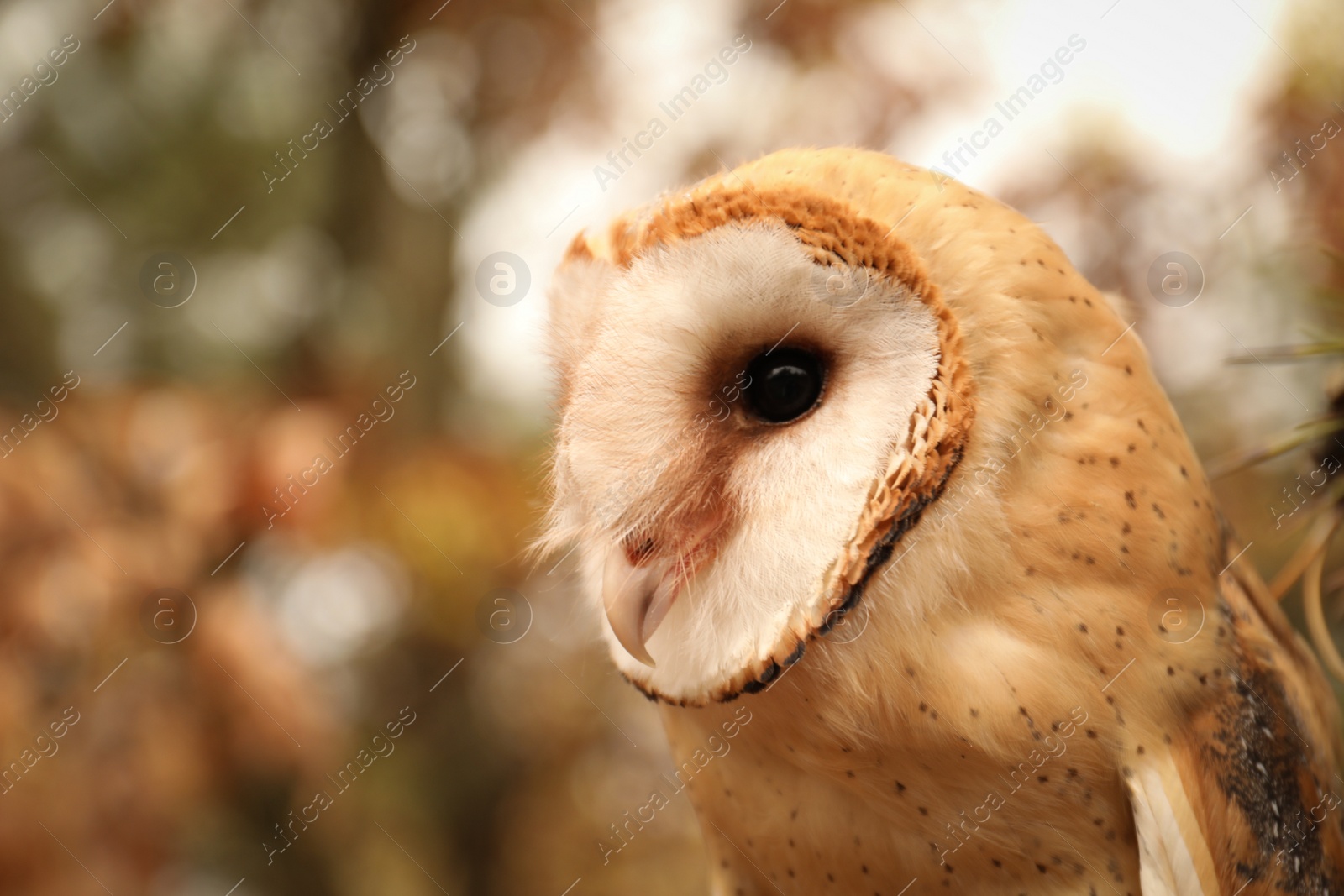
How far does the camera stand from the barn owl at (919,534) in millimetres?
649

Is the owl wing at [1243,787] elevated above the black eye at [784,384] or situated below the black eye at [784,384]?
below

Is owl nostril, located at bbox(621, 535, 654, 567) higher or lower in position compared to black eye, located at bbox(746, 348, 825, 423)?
lower

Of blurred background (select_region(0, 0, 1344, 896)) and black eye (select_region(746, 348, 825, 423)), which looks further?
blurred background (select_region(0, 0, 1344, 896))

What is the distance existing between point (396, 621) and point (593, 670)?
28.9 inches

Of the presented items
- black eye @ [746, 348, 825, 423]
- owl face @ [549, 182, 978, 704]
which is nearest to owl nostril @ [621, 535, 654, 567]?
owl face @ [549, 182, 978, 704]

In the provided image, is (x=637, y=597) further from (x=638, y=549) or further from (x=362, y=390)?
(x=362, y=390)

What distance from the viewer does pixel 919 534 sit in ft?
2.17

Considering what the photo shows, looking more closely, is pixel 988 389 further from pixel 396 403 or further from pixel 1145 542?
pixel 396 403

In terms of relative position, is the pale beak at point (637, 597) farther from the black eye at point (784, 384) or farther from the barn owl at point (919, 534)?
the black eye at point (784, 384)

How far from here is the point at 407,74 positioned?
258cm

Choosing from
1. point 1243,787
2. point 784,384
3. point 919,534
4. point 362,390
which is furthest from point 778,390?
point 362,390

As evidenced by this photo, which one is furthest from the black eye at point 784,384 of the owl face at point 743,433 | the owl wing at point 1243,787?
the owl wing at point 1243,787

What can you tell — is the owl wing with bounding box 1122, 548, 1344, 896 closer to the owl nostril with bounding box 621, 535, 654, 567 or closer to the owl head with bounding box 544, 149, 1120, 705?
the owl head with bounding box 544, 149, 1120, 705

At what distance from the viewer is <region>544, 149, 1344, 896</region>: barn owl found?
0.65 m
